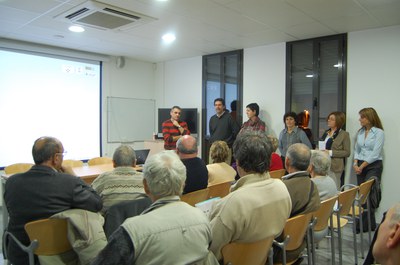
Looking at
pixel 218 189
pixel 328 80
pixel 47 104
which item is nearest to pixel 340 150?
pixel 328 80

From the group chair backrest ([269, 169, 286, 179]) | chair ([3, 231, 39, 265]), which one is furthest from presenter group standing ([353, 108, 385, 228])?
chair ([3, 231, 39, 265])

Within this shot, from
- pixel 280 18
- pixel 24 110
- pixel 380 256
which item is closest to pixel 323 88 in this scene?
pixel 280 18

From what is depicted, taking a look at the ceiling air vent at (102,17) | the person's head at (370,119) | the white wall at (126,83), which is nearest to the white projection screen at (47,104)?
the white wall at (126,83)

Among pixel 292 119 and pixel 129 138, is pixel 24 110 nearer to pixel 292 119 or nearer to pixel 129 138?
pixel 129 138

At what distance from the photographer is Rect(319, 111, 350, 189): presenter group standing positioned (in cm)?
442

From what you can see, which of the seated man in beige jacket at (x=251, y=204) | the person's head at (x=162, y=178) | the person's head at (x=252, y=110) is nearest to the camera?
the person's head at (x=162, y=178)

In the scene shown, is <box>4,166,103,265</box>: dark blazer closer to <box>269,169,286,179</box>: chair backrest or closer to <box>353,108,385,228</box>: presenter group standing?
<box>269,169,286,179</box>: chair backrest

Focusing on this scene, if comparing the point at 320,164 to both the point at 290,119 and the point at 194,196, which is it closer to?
the point at 194,196

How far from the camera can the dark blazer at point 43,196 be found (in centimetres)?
199

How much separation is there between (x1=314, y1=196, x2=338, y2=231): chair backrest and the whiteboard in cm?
521

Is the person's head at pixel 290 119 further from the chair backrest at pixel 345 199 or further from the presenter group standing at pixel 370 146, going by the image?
the chair backrest at pixel 345 199

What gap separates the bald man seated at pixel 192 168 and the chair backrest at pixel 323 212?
0.98 m

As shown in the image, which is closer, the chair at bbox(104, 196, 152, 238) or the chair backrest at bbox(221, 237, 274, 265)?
the chair backrest at bbox(221, 237, 274, 265)

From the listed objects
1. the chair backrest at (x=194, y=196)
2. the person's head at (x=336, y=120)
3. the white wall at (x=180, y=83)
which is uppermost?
the white wall at (x=180, y=83)
